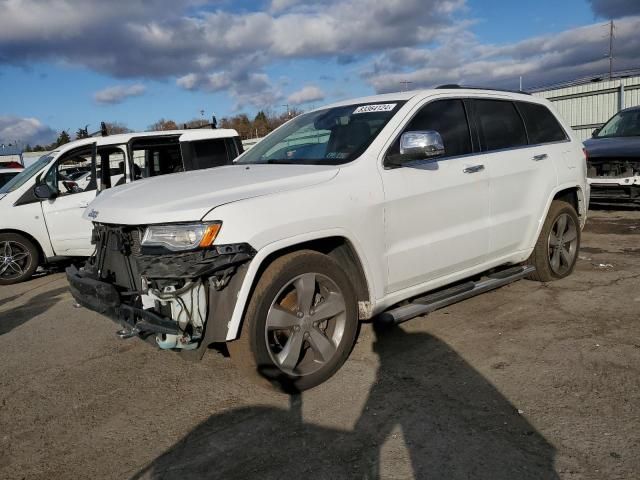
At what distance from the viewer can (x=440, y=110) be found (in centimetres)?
440

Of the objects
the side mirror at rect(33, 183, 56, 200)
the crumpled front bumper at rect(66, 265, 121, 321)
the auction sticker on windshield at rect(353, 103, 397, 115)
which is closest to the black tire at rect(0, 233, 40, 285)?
the side mirror at rect(33, 183, 56, 200)

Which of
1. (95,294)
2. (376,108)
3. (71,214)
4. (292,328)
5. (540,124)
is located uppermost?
(376,108)

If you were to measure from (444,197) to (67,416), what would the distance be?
3042mm

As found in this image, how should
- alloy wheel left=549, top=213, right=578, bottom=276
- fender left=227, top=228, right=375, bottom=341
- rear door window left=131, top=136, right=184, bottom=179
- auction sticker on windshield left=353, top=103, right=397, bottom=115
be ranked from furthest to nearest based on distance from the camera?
rear door window left=131, top=136, right=184, bottom=179 → alloy wheel left=549, top=213, right=578, bottom=276 → auction sticker on windshield left=353, top=103, right=397, bottom=115 → fender left=227, top=228, right=375, bottom=341

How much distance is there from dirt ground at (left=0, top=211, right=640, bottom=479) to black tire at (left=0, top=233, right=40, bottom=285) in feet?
10.4

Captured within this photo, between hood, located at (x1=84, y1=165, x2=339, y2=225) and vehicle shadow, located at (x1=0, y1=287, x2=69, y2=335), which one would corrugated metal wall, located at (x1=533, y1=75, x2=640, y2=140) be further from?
hood, located at (x1=84, y1=165, x2=339, y2=225)

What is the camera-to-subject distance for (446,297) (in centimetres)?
414

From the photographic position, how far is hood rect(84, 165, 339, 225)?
10.2 feet

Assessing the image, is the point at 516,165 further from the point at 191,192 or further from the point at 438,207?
the point at 191,192

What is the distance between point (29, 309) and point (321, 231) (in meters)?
4.48

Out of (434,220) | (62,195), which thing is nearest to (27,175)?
(62,195)

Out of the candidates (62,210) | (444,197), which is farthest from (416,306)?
(62,210)

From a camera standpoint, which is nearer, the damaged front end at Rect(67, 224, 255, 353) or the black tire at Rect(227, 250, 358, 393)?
the damaged front end at Rect(67, 224, 255, 353)

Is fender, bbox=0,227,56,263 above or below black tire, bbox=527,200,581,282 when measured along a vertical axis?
above
